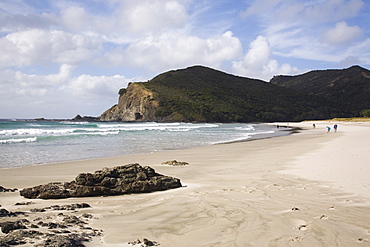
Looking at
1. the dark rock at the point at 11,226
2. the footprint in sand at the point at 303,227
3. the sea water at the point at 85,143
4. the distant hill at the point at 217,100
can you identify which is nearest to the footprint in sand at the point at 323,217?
the footprint in sand at the point at 303,227

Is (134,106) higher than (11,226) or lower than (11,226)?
higher

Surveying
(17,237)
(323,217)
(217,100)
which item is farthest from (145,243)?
(217,100)

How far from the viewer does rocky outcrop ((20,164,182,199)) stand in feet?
18.1

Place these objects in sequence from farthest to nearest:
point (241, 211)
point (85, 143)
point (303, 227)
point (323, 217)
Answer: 1. point (85, 143)
2. point (241, 211)
3. point (323, 217)
4. point (303, 227)

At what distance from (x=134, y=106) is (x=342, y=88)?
99999mm

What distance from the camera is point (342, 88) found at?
137 metres

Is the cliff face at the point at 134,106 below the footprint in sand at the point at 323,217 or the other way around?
the other way around

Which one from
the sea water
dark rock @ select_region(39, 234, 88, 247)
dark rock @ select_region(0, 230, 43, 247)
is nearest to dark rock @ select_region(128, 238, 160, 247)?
dark rock @ select_region(39, 234, 88, 247)

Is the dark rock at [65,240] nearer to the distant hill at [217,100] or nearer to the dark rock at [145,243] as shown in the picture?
the dark rock at [145,243]

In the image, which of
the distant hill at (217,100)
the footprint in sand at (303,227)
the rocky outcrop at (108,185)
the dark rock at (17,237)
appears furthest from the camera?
the distant hill at (217,100)

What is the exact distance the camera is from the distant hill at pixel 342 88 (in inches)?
4668

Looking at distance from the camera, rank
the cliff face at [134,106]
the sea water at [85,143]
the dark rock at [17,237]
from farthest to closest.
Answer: the cliff face at [134,106] → the sea water at [85,143] → the dark rock at [17,237]

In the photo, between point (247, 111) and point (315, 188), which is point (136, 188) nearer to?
point (315, 188)

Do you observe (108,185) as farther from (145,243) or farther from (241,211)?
(145,243)
